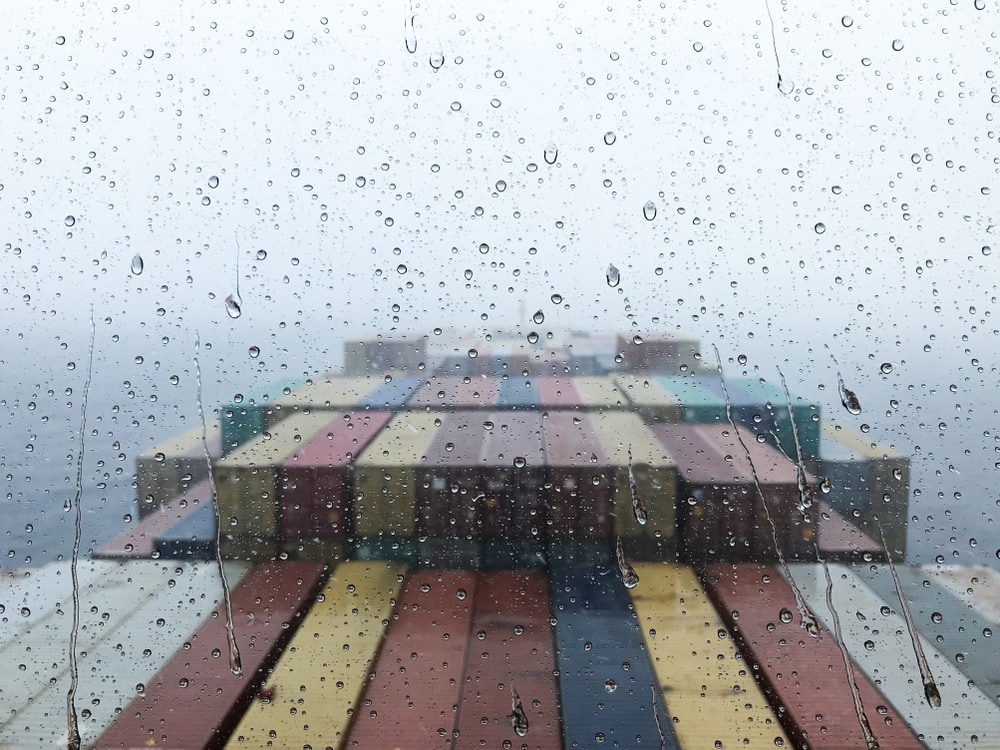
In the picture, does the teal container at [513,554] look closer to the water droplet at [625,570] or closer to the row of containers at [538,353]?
the water droplet at [625,570]

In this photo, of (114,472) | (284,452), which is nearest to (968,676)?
(284,452)

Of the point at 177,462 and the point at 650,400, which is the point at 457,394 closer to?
the point at 650,400

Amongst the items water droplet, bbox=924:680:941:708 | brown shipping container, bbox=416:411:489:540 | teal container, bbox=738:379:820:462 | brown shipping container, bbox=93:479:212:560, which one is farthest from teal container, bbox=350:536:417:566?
water droplet, bbox=924:680:941:708

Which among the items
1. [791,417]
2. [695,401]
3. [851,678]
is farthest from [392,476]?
[851,678]

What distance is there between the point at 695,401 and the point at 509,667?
187 centimetres

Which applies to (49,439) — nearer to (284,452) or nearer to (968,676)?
(284,452)

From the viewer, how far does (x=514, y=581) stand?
4230 millimetres

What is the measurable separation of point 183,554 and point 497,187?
2.81m

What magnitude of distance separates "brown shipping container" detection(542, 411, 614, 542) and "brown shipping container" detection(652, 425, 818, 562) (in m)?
0.47

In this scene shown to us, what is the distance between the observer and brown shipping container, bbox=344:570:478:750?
3086 millimetres

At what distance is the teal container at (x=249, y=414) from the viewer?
2.95 m

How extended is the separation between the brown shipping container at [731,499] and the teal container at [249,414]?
2.24 metres

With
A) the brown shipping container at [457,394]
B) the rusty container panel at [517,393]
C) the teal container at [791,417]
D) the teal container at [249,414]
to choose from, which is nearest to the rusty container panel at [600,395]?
the rusty container panel at [517,393]

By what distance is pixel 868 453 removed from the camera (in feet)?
9.89
